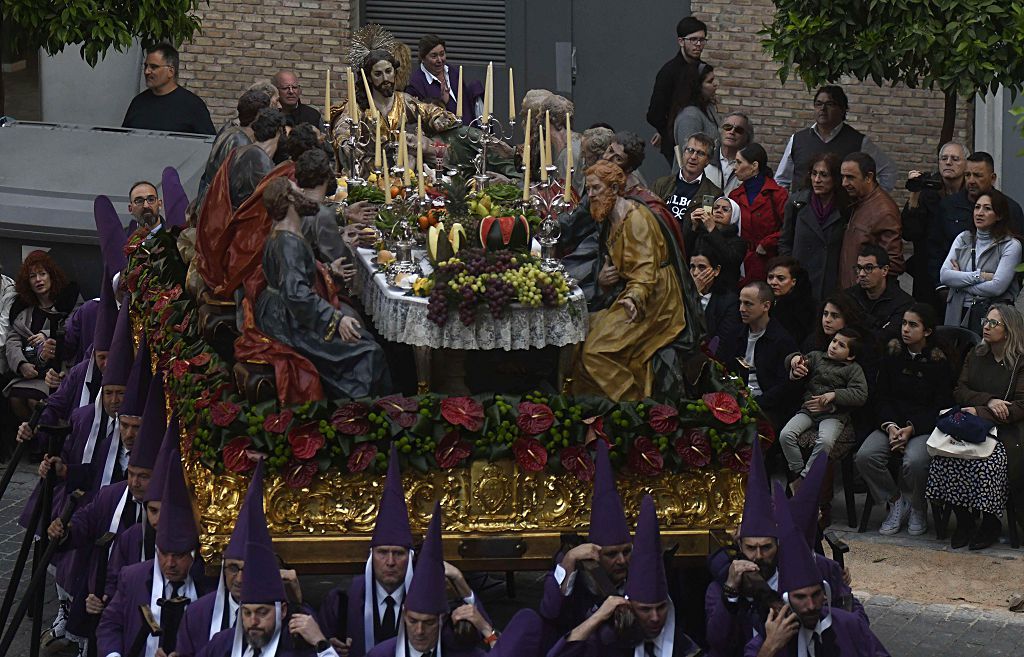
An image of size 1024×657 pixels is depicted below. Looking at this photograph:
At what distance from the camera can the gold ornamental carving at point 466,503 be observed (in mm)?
10727

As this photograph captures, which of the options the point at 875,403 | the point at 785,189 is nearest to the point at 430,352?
the point at 875,403

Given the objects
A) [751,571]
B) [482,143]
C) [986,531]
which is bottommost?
[986,531]

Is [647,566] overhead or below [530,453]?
below

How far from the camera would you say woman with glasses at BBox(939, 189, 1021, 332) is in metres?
13.6

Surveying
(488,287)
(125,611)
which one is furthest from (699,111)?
(125,611)

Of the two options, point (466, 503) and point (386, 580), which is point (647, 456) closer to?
point (466, 503)

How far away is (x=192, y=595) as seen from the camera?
34.1 feet

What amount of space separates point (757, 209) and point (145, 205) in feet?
13.1

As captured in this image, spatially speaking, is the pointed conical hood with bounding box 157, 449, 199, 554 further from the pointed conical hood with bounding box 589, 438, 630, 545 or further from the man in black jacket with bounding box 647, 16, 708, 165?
the man in black jacket with bounding box 647, 16, 708, 165

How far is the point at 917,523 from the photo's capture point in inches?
512

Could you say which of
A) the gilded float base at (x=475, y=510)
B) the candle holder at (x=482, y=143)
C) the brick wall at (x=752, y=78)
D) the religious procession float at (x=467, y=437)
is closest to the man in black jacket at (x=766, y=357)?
the candle holder at (x=482, y=143)

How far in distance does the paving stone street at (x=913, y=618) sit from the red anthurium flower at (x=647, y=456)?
64.1 inches

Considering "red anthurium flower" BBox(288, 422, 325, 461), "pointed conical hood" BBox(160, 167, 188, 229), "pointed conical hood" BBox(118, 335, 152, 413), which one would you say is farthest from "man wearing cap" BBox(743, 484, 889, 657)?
"pointed conical hood" BBox(160, 167, 188, 229)

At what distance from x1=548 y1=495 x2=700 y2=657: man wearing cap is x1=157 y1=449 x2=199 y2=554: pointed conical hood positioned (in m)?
1.83
